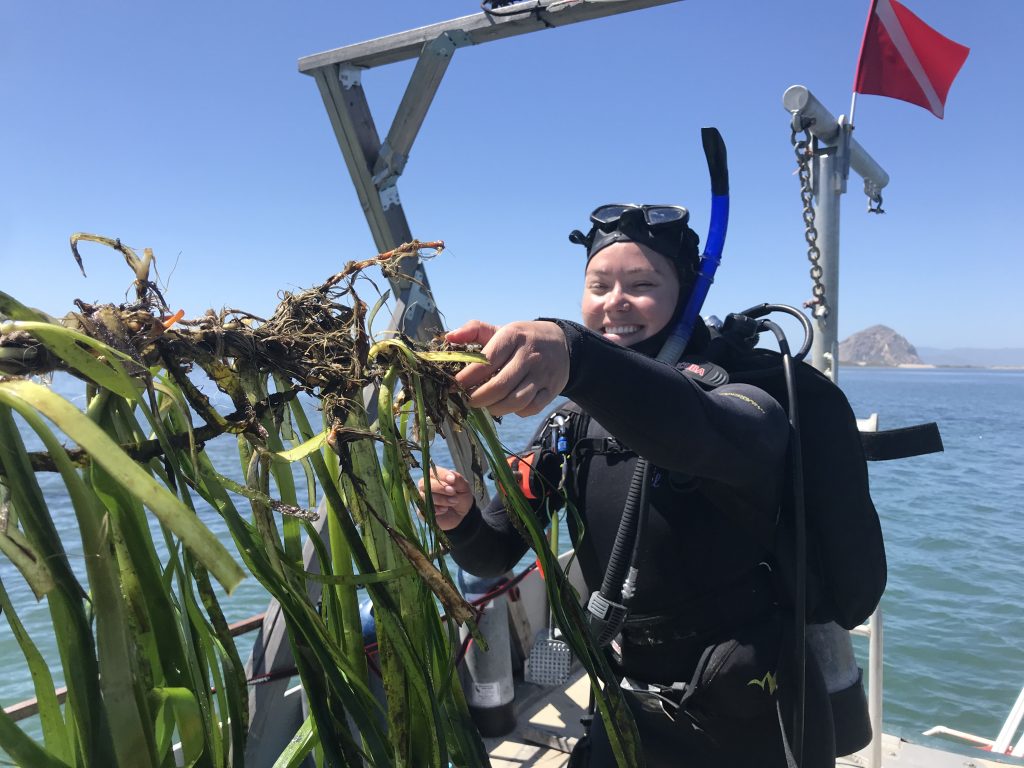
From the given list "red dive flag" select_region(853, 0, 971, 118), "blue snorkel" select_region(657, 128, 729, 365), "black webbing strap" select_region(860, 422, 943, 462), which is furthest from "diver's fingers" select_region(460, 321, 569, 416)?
"red dive flag" select_region(853, 0, 971, 118)

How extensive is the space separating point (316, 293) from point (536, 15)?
2.15m

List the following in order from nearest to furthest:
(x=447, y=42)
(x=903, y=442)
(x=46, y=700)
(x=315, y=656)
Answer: (x=46, y=700), (x=315, y=656), (x=903, y=442), (x=447, y=42)

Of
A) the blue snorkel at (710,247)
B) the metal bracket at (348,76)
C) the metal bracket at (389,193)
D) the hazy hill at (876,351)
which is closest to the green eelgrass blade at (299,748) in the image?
the blue snorkel at (710,247)

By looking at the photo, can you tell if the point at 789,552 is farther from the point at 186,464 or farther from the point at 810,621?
the point at 186,464

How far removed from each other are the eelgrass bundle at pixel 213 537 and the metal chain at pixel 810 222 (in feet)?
8.59

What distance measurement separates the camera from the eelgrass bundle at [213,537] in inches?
25.1

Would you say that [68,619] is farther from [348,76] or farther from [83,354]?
[348,76]

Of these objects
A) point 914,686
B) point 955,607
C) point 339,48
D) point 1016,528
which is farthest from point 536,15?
point 1016,528

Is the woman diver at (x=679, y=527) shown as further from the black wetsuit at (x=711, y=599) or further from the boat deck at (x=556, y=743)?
the boat deck at (x=556, y=743)

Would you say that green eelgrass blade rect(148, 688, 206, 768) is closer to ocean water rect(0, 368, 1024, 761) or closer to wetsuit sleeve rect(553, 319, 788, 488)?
ocean water rect(0, 368, 1024, 761)

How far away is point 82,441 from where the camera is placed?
56 cm

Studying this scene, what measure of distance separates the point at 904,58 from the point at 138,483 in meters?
4.29

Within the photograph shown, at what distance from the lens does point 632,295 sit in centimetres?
207

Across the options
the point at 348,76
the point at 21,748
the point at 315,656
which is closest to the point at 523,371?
the point at 315,656
